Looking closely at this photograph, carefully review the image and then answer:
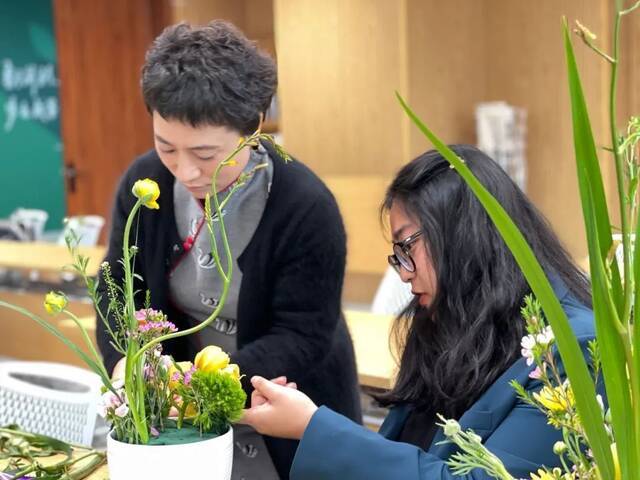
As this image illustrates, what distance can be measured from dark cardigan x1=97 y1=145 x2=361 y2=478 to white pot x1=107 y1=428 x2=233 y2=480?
448mm

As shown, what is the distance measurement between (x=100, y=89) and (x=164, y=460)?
7242 mm

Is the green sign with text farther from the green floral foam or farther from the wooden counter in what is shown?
the green floral foam

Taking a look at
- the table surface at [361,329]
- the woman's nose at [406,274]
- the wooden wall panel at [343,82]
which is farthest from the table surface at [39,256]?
the woman's nose at [406,274]

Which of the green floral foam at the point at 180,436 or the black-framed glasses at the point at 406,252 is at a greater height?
the black-framed glasses at the point at 406,252

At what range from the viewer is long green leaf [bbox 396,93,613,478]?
0.66m

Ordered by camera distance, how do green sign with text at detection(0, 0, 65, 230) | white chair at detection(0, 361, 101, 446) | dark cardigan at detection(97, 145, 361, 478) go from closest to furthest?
1. dark cardigan at detection(97, 145, 361, 478)
2. white chair at detection(0, 361, 101, 446)
3. green sign with text at detection(0, 0, 65, 230)

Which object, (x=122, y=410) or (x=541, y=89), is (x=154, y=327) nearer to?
(x=122, y=410)

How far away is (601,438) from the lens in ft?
2.35

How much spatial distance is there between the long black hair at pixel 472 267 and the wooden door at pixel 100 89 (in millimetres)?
6730

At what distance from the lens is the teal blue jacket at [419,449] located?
47.3 inches

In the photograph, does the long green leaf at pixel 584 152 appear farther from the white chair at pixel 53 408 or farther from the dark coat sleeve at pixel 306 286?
the white chair at pixel 53 408

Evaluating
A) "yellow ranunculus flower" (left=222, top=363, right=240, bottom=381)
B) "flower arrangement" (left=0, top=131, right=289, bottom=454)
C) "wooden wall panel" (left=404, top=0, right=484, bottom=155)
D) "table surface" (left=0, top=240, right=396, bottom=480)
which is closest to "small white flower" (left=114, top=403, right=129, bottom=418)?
"flower arrangement" (left=0, top=131, right=289, bottom=454)

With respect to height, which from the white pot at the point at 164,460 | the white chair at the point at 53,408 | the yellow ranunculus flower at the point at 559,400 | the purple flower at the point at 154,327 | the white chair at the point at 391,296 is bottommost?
the white chair at the point at 391,296

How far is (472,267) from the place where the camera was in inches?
54.6
